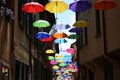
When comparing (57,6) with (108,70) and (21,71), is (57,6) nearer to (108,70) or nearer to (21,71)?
(21,71)

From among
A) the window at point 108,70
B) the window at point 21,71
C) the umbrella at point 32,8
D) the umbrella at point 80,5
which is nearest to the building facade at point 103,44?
the window at point 108,70

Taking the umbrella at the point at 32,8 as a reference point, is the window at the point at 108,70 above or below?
below

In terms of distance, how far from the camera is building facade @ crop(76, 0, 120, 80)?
17.2m

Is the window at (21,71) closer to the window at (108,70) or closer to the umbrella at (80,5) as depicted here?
the umbrella at (80,5)

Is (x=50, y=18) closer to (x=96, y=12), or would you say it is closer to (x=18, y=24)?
(x=96, y=12)

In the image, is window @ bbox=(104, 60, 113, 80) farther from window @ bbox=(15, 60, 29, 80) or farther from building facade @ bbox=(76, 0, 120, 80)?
window @ bbox=(15, 60, 29, 80)

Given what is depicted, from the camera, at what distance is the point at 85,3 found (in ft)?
49.1

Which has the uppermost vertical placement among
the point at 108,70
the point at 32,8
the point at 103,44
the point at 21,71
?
the point at 32,8

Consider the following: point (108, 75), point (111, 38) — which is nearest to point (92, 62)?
point (108, 75)

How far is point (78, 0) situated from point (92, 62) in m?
8.91

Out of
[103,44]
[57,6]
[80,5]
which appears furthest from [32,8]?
[103,44]

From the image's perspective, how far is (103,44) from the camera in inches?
754

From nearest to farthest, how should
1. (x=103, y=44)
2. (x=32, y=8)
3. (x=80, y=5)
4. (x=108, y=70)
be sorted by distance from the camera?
(x=80, y=5), (x=32, y=8), (x=103, y=44), (x=108, y=70)

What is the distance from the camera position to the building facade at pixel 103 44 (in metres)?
17.2
